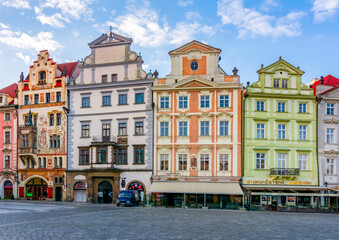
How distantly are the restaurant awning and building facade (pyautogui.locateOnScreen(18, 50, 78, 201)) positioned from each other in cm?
1370

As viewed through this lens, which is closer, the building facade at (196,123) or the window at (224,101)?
the building facade at (196,123)

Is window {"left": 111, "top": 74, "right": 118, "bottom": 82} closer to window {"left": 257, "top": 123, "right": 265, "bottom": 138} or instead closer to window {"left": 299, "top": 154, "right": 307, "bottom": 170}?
window {"left": 257, "top": 123, "right": 265, "bottom": 138}

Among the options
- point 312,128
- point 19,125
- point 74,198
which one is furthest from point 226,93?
point 19,125

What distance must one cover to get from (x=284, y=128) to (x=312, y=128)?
314 centimetres

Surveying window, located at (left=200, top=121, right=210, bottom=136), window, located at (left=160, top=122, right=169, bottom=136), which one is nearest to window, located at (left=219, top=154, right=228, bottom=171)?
window, located at (left=200, top=121, right=210, bottom=136)

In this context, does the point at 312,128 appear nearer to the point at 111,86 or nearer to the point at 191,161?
the point at 191,161

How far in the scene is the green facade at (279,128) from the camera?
41.6 m

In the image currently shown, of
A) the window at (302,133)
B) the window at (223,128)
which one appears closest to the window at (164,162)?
the window at (223,128)

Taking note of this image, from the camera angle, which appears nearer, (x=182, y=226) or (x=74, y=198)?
(x=182, y=226)

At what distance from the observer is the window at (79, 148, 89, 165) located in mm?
45844

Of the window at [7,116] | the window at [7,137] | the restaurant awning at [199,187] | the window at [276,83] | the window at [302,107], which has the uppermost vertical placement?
the window at [276,83]

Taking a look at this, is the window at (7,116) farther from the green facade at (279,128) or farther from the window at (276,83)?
the window at (276,83)

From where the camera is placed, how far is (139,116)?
1745 inches

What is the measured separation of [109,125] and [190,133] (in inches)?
396
